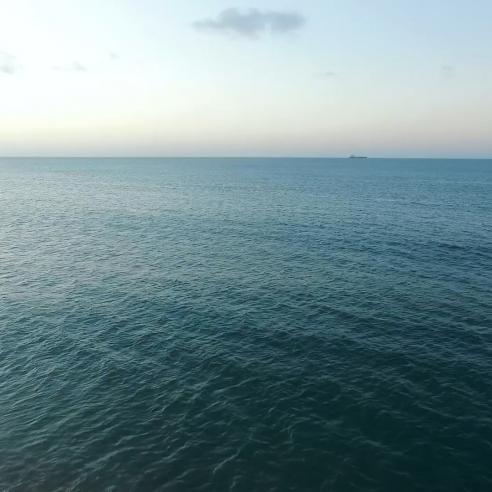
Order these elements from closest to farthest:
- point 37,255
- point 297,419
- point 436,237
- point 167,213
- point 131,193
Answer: point 297,419, point 37,255, point 436,237, point 167,213, point 131,193

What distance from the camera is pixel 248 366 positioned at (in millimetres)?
42375

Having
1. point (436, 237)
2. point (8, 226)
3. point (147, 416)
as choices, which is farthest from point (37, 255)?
point (436, 237)

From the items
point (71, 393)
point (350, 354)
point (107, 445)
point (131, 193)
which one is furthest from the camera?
point (131, 193)

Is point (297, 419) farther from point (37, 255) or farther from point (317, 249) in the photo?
point (37, 255)

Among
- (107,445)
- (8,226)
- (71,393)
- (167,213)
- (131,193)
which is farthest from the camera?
(131,193)

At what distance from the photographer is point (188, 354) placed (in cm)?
4497

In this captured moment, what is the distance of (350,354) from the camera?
44156mm

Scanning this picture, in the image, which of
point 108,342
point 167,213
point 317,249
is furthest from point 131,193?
point 108,342

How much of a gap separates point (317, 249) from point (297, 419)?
54.1m

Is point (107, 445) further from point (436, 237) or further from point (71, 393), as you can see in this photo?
point (436, 237)

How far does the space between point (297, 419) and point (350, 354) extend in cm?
1234

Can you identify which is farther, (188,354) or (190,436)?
(188,354)

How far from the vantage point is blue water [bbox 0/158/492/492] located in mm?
29641

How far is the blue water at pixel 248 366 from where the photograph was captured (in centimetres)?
2964
